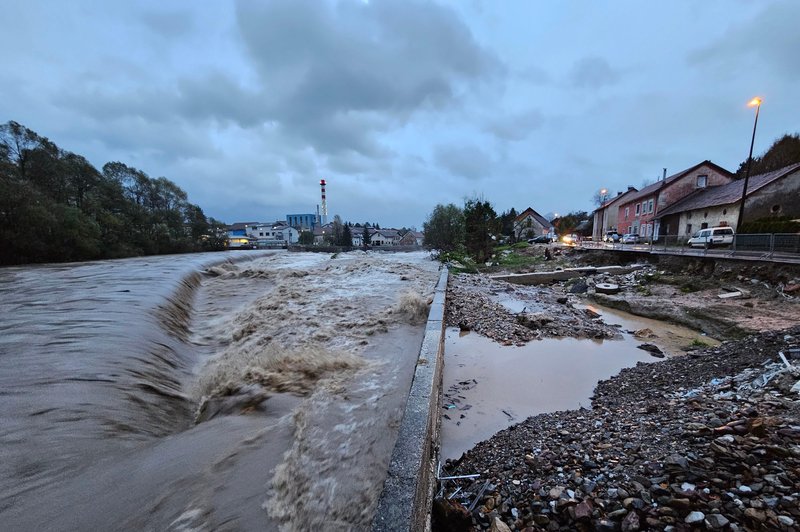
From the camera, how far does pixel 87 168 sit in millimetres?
37594

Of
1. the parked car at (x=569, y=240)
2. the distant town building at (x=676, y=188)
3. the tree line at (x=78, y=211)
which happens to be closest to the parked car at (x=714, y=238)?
the distant town building at (x=676, y=188)

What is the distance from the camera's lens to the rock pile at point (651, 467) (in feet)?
7.00

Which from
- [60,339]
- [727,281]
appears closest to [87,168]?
[60,339]

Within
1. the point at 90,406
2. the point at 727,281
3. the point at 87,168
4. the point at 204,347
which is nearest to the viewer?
the point at 90,406

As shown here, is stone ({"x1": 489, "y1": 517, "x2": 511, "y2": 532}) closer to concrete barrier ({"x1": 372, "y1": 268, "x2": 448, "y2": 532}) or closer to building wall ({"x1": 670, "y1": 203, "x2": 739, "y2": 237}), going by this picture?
concrete barrier ({"x1": 372, "y1": 268, "x2": 448, "y2": 532})

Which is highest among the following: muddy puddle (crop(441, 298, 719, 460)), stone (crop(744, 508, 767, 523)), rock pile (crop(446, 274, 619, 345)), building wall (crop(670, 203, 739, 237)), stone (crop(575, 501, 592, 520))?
building wall (crop(670, 203, 739, 237))

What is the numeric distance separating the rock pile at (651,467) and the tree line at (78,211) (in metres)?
33.7

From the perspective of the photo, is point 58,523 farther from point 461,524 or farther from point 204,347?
point 204,347

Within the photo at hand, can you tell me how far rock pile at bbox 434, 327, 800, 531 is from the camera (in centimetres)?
213

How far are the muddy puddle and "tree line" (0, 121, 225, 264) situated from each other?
104 ft

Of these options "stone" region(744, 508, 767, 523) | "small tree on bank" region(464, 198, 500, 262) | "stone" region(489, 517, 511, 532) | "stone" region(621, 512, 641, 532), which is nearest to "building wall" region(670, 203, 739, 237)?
"small tree on bank" region(464, 198, 500, 262)

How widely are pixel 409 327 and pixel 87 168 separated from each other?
49871mm

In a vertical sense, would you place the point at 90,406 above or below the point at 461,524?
above

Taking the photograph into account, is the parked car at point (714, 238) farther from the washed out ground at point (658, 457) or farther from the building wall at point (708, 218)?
the washed out ground at point (658, 457)
